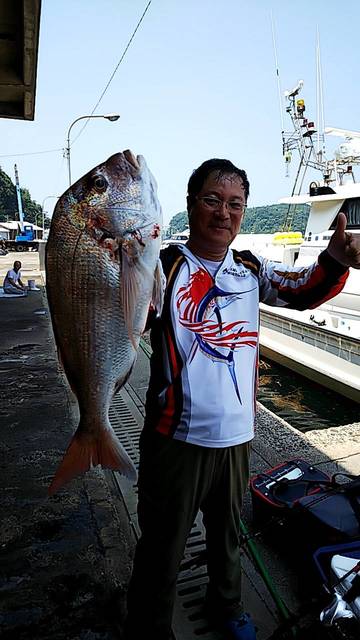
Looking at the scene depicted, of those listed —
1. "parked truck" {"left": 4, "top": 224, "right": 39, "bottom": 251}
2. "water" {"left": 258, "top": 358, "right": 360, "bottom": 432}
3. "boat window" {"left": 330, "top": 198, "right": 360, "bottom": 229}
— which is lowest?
"water" {"left": 258, "top": 358, "right": 360, "bottom": 432}

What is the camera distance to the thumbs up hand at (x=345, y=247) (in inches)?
72.1

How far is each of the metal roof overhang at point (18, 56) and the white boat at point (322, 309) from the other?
15.5ft

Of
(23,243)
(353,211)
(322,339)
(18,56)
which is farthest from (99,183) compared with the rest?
(23,243)

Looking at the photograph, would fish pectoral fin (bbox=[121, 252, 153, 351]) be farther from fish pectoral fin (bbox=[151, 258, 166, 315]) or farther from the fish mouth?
the fish mouth

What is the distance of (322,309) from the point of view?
29.8 feet

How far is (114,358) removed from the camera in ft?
5.05

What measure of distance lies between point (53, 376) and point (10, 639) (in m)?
4.05

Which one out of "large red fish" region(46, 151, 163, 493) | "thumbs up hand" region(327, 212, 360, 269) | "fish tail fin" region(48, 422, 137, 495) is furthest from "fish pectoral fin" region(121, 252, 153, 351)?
"thumbs up hand" region(327, 212, 360, 269)

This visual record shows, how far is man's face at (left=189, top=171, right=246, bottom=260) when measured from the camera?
1.80m

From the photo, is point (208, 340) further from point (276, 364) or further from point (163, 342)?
point (276, 364)

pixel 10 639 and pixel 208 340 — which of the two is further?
pixel 10 639

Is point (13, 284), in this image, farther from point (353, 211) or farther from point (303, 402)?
point (353, 211)

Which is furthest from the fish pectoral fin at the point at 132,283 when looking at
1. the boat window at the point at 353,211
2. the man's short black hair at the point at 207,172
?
the boat window at the point at 353,211

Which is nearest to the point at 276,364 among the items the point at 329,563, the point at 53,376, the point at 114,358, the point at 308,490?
the point at 53,376
